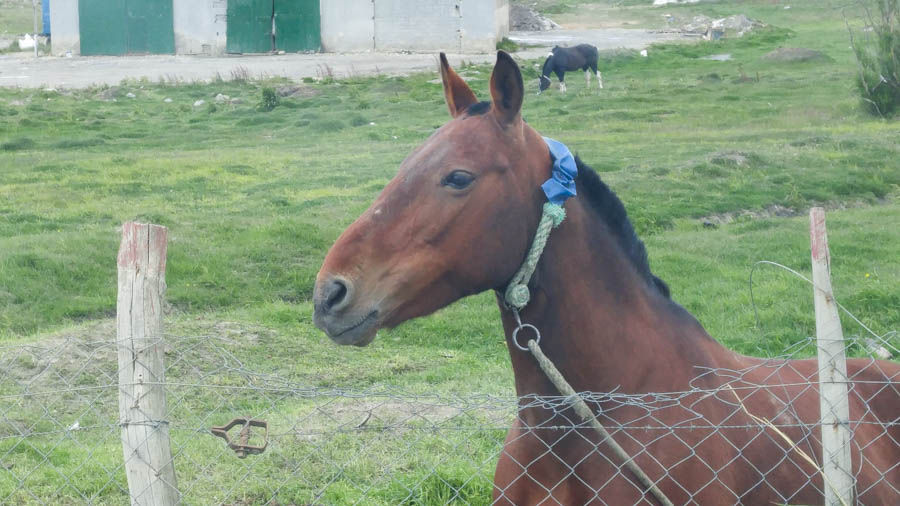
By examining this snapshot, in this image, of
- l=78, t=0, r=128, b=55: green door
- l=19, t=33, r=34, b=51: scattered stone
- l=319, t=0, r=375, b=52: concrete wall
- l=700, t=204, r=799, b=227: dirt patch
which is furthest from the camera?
l=19, t=33, r=34, b=51: scattered stone

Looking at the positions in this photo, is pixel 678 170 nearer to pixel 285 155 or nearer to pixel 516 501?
pixel 285 155

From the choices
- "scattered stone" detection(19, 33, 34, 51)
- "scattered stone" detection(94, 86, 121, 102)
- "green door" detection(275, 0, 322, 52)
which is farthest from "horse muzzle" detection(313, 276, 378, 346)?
"scattered stone" detection(19, 33, 34, 51)

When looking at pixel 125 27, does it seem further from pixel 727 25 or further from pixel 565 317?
pixel 565 317

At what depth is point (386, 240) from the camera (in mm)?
2857

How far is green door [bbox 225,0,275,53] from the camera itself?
103 ft

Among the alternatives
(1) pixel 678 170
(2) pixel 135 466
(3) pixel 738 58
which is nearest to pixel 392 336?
(2) pixel 135 466

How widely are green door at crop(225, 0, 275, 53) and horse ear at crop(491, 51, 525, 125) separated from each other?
29844mm

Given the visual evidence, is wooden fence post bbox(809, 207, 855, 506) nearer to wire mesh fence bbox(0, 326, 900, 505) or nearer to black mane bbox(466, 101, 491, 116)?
wire mesh fence bbox(0, 326, 900, 505)

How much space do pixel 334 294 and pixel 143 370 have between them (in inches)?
32.0

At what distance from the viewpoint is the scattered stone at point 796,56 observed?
989 inches

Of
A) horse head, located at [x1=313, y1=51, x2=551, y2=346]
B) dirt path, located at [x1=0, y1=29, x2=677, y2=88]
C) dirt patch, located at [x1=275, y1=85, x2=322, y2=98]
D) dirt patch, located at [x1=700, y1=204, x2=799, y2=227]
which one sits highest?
horse head, located at [x1=313, y1=51, x2=551, y2=346]

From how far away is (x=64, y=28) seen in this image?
32.3 metres

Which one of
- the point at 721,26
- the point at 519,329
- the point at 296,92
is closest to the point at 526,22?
the point at 721,26

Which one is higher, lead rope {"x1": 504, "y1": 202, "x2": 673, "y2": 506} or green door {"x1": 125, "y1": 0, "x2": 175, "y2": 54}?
green door {"x1": 125, "y1": 0, "x2": 175, "y2": 54}
